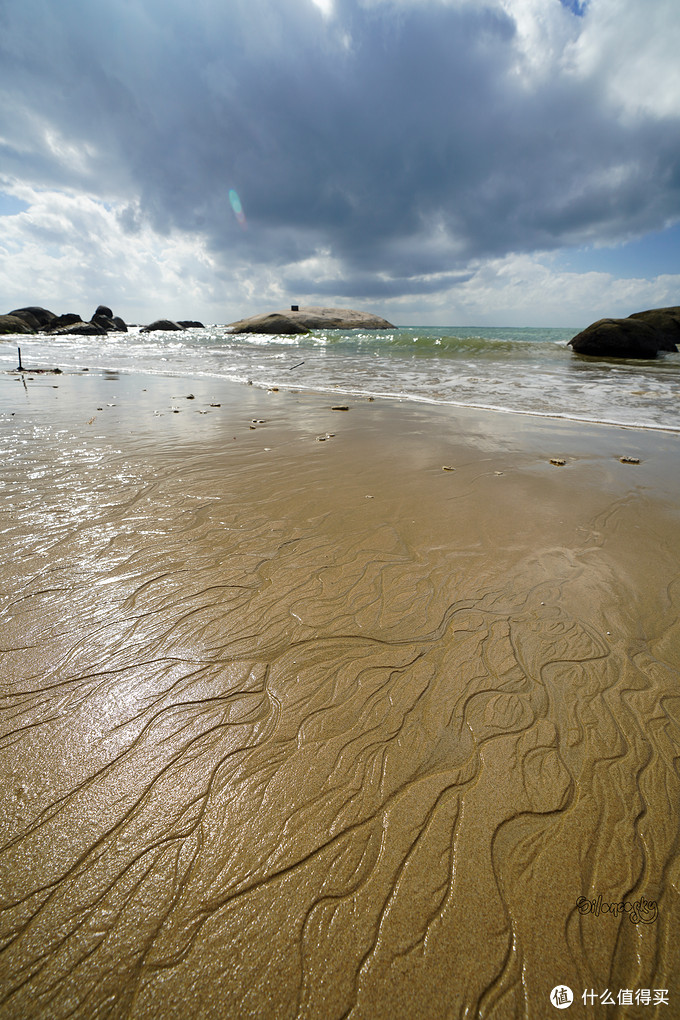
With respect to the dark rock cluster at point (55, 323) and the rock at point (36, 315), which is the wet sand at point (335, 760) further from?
the rock at point (36, 315)

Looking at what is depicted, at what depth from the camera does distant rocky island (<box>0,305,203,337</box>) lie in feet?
152

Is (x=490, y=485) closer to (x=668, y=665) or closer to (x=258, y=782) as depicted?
(x=668, y=665)

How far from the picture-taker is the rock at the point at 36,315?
5284 cm

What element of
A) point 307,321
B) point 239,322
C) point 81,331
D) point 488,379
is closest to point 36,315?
point 81,331

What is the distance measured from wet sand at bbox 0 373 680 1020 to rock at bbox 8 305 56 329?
6623cm

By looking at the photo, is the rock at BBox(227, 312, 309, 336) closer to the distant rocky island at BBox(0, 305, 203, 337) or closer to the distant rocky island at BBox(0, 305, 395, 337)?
the distant rocky island at BBox(0, 305, 395, 337)

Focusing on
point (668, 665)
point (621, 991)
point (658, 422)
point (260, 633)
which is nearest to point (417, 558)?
point (260, 633)

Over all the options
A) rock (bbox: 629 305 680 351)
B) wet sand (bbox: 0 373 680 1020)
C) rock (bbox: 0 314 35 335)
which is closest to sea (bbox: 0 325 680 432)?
rock (bbox: 629 305 680 351)

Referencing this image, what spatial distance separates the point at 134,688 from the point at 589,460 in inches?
248

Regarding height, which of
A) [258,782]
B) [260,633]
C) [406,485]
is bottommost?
[258,782]

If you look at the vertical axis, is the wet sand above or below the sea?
below

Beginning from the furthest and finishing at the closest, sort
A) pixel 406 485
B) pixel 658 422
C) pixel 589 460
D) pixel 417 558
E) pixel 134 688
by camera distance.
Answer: pixel 658 422 < pixel 589 460 < pixel 406 485 < pixel 417 558 < pixel 134 688

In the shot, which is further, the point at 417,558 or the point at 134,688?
the point at 417,558

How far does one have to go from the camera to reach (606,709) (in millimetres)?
2178
